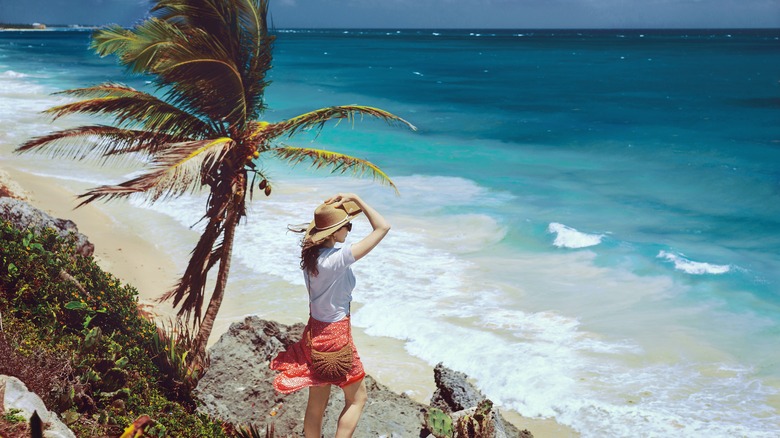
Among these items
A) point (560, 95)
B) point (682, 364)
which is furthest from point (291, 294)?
point (560, 95)

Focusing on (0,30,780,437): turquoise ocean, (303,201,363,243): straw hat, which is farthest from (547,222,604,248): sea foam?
(303,201,363,243): straw hat

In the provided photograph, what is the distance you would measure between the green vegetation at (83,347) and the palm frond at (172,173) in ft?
4.74

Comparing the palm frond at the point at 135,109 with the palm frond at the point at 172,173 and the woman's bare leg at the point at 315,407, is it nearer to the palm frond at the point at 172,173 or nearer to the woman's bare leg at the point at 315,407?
the palm frond at the point at 172,173

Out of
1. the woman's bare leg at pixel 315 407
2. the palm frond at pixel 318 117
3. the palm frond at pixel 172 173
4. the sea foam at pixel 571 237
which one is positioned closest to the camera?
the woman's bare leg at pixel 315 407

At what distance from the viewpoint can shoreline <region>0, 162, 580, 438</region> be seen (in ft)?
33.7

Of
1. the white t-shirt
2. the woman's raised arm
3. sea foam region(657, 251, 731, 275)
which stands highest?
the woman's raised arm

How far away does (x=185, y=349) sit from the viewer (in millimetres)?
8570

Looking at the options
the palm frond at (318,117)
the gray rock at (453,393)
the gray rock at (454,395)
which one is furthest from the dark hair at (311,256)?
the palm frond at (318,117)

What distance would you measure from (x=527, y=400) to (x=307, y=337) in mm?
6288

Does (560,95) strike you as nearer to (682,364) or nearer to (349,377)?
(682,364)

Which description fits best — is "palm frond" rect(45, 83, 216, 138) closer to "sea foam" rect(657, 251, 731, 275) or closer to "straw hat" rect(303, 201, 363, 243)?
"straw hat" rect(303, 201, 363, 243)

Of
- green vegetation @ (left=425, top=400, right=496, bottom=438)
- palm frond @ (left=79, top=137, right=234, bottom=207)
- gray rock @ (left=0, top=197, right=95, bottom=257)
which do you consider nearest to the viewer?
green vegetation @ (left=425, top=400, right=496, bottom=438)

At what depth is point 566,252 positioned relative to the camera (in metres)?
17.6

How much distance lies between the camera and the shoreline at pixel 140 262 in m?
10.3
